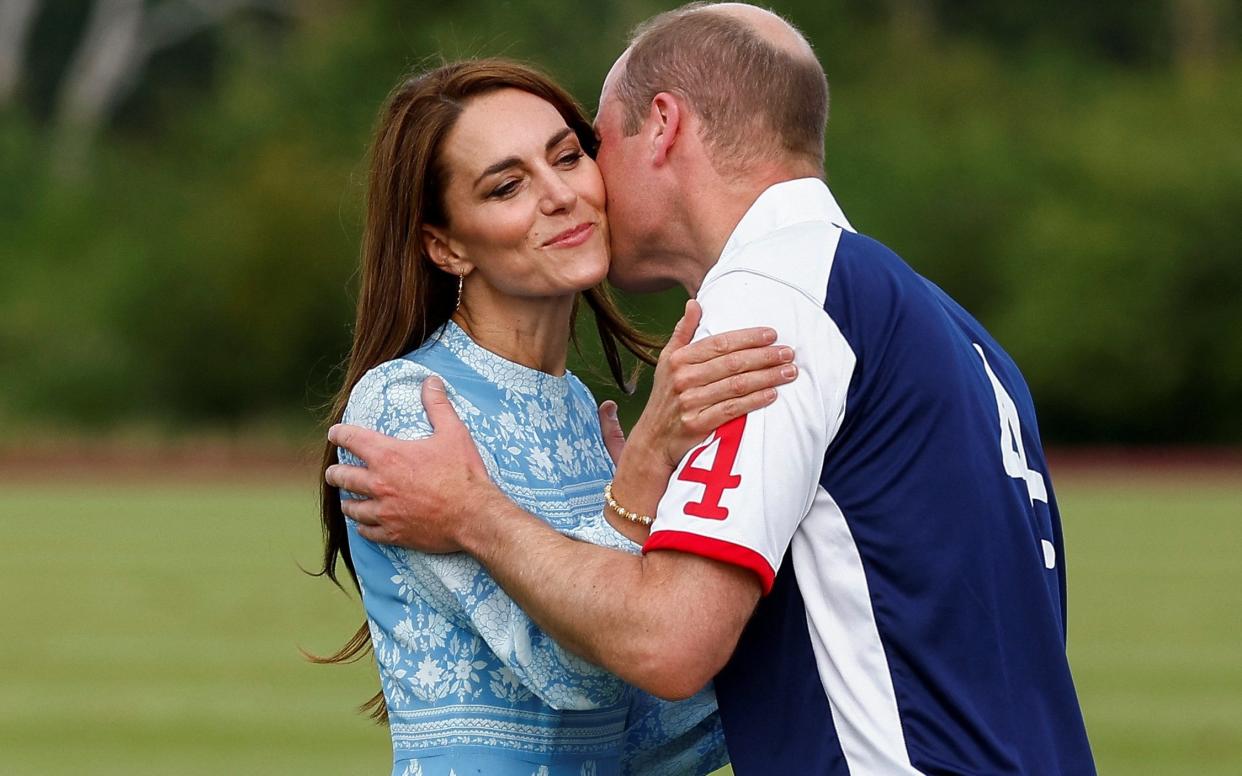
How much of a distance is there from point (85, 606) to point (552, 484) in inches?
483

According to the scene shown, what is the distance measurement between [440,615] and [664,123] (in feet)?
3.10

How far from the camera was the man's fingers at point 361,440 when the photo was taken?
326 cm

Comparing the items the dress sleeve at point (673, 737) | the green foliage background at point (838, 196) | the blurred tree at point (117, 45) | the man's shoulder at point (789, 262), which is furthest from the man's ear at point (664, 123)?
the blurred tree at point (117, 45)

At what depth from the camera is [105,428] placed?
3541 cm

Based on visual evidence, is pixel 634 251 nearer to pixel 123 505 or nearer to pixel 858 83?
pixel 123 505

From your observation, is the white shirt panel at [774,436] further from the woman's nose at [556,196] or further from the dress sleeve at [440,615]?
the woman's nose at [556,196]

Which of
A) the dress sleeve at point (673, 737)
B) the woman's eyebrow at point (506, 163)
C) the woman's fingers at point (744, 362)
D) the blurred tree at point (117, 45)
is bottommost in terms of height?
the dress sleeve at point (673, 737)

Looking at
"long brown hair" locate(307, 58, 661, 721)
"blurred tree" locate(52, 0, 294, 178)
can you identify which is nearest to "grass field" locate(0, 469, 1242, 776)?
"long brown hair" locate(307, 58, 661, 721)

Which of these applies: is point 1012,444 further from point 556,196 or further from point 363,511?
point 363,511

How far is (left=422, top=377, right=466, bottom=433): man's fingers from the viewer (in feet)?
10.8

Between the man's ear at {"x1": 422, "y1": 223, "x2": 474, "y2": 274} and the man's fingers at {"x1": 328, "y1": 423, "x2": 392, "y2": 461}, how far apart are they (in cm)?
47

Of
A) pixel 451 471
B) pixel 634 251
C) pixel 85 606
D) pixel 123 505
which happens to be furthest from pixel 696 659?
pixel 123 505

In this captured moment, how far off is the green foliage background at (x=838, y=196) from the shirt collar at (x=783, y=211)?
24456mm

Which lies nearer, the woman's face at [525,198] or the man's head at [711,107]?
the man's head at [711,107]
